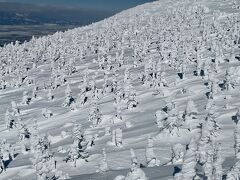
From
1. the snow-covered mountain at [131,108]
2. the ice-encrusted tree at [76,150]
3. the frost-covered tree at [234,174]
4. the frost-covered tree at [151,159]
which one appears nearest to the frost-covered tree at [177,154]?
the snow-covered mountain at [131,108]

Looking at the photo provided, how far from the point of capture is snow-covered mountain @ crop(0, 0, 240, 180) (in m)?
34.0

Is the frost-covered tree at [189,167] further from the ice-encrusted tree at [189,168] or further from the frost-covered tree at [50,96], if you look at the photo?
the frost-covered tree at [50,96]

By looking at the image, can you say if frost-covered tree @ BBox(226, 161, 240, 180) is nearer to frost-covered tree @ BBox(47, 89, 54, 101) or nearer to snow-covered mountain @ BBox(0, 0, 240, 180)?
snow-covered mountain @ BBox(0, 0, 240, 180)

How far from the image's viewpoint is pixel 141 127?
1924 inches

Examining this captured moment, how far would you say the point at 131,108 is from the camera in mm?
58406

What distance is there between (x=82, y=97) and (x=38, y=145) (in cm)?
2556

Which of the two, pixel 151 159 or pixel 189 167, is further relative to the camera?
pixel 151 159

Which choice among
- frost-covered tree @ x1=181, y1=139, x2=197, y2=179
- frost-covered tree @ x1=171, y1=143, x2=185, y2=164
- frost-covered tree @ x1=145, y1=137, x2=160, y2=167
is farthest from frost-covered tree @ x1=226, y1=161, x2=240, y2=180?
frost-covered tree @ x1=145, y1=137, x2=160, y2=167

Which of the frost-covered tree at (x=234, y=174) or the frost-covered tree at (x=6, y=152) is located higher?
the frost-covered tree at (x=234, y=174)

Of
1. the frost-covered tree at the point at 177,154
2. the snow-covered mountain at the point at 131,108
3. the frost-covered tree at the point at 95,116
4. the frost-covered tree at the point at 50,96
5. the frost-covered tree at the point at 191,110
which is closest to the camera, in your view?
the frost-covered tree at the point at 177,154

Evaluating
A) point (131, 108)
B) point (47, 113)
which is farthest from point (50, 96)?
point (131, 108)

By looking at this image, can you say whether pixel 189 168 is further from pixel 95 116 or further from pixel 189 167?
pixel 95 116

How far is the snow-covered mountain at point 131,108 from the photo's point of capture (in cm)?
3400

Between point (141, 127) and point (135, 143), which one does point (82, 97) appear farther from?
point (135, 143)
